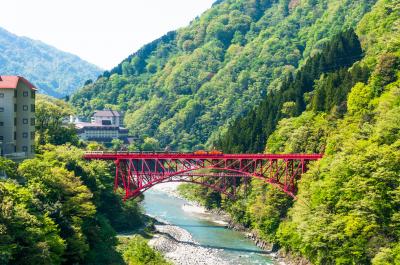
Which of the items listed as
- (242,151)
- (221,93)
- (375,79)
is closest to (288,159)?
(375,79)

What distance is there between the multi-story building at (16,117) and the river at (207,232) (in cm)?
1940

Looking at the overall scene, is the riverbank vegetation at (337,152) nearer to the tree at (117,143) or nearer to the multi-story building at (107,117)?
the tree at (117,143)

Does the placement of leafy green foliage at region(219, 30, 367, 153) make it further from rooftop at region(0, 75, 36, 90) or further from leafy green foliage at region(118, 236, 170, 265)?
rooftop at region(0, 75, 36, 90)

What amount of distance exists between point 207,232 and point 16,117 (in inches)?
960

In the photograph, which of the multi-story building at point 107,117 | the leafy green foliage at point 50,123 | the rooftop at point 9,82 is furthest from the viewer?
the multi-story building at point 107,117

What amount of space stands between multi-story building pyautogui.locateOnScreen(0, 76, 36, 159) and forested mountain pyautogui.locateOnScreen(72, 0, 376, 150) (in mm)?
70901

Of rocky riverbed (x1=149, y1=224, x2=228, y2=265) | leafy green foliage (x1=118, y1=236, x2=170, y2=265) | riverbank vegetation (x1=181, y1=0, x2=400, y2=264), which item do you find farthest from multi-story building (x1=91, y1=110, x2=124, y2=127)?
leafy green foliage (x1=118, y1=236, x2=170, y2=265)

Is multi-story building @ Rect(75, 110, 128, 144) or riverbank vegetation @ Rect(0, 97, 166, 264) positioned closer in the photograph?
riverbank vegetation @ Rect(0, 97, 166, 264)

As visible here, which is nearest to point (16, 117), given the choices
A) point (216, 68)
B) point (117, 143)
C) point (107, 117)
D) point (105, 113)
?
point (117, 143)

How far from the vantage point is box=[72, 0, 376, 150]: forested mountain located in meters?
141

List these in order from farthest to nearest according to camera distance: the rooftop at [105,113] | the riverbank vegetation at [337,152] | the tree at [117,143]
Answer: the rooftop at [105,113], the tree at [117,143], the riverbank vegetation at [337,152]

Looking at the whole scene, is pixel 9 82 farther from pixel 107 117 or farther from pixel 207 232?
pixel 107 117

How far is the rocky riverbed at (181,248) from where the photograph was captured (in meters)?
51.9

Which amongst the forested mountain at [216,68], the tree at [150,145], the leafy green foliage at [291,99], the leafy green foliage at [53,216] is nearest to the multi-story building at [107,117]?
the forested mountain at [216,68]
